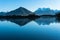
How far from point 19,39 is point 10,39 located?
508mm

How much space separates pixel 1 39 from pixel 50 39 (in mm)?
2689

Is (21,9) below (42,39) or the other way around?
the other way around

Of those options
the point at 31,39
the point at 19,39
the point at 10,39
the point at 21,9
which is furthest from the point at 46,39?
the point at 21,9

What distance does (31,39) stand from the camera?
8109mm

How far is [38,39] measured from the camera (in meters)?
8.11

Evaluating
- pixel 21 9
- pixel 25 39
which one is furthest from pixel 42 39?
pixel 21 9

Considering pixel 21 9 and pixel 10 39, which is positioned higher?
pixel 21 9

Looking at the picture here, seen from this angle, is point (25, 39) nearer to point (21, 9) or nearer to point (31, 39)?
point (31, 39)

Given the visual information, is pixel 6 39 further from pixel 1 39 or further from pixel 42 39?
pixel 42 39

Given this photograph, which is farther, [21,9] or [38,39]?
[21,9]

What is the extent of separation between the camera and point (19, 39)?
317 inches

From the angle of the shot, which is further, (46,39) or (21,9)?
(21,9)

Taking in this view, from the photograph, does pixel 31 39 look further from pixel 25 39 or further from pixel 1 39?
pixel 1 39

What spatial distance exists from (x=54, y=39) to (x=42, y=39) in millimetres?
656
